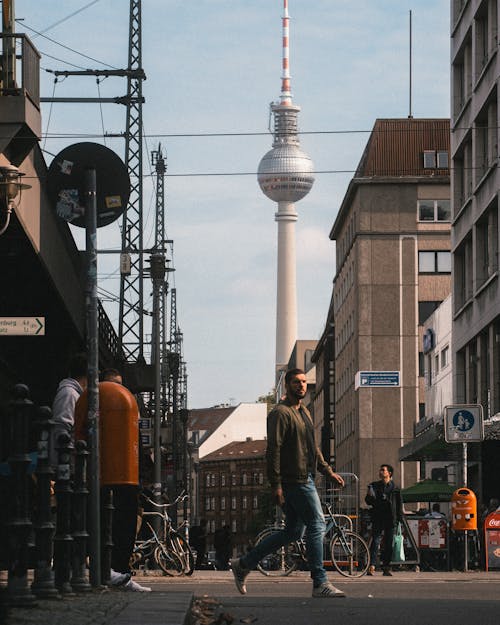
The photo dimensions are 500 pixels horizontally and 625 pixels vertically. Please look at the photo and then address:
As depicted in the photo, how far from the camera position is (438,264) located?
87938 mm

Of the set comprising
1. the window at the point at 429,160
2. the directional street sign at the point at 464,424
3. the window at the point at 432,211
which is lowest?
the directional street sign at the point at 464,424

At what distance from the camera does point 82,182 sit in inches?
516

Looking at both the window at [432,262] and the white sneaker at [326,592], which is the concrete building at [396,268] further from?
the white sneaker at [326,592]

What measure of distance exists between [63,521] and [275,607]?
2759 millimetres

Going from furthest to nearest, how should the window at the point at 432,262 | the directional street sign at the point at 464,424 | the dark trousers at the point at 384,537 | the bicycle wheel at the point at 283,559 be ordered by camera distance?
the window at the point at 432,262 < the directional street sign at the point at 464,424 < the dark trousers at the point at 384,537 < the bicycle wheel at the point at 283,559

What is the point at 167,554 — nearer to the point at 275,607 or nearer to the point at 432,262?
the point at 275,607

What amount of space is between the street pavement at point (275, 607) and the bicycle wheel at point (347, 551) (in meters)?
4.36

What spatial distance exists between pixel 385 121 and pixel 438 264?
8.65 metres

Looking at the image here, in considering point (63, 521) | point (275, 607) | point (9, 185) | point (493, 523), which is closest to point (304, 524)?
point (275, 607)

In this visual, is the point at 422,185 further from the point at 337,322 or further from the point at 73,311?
the point at 73,311

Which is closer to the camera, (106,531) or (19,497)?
(19,497)

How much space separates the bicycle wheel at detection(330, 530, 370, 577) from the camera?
2198 cm

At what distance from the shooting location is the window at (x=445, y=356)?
60219mm

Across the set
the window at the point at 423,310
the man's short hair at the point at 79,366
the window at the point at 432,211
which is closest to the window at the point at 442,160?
the window at the point at 432,211
